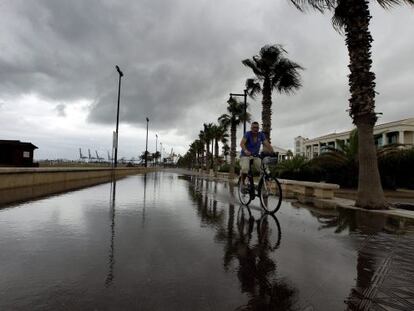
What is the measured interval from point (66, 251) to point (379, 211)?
8526 millimetres

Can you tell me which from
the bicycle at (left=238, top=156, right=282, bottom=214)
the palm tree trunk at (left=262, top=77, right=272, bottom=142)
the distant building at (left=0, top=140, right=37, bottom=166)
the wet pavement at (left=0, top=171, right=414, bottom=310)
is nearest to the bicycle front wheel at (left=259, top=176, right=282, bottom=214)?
the bicycle at (left=238, top=156, right=282, bottom=214)

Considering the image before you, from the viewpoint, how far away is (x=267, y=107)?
23828 millimetres

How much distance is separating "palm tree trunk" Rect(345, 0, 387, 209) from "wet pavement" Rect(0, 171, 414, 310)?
3.47 meters

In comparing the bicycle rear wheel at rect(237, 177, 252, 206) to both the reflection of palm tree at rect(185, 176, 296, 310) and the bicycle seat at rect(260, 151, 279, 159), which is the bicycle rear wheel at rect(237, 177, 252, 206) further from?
the reflection of palm tree at rect(185, 176, 296, 310)

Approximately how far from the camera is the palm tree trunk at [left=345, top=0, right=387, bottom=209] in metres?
10.6

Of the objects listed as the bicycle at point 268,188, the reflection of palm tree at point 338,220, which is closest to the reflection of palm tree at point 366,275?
the reflection of palm tree at point 338,220

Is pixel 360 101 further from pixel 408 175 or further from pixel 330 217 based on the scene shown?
pixel 408 175

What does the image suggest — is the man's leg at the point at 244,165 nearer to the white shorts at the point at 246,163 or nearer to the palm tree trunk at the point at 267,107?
the white shorts at the point at 246,163

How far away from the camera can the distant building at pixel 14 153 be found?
37.5 meters

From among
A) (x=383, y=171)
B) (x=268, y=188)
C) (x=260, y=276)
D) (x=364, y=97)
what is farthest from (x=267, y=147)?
(x=383, y=171)

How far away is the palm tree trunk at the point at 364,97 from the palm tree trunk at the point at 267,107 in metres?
12.1

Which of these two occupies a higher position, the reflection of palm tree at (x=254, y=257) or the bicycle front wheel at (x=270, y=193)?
the bicycle front wheel at (x=270, y=193)

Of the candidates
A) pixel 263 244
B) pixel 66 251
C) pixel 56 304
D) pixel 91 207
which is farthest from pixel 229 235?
pixel 91 207

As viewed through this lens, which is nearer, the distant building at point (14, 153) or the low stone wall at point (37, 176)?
the low stone wall at point (37, 176)
